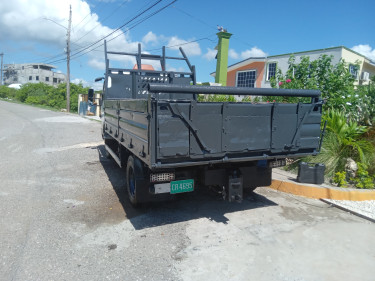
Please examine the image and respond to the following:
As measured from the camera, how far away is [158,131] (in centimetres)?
350

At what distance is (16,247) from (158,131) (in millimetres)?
2274

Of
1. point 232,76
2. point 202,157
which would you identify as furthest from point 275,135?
point 232,76

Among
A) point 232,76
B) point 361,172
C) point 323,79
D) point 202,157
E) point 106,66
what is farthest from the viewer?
point 232,76

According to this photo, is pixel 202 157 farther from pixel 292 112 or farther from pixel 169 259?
pixel 292 112

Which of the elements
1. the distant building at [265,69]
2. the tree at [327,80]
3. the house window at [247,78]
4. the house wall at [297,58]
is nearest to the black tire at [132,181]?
the tree at [327,80]

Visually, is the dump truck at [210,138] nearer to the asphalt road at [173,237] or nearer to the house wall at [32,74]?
the asphalt road at [173,237]

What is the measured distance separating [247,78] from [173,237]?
20.6 m

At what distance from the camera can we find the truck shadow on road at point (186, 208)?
14.8ft

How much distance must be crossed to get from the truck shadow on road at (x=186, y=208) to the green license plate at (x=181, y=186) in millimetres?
636

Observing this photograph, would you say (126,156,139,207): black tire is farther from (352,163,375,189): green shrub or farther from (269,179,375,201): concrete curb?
(352,163,375,189): green shrub

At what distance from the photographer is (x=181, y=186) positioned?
411 cm

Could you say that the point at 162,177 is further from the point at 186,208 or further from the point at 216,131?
the point at 186,208

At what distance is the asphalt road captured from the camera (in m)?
3.19

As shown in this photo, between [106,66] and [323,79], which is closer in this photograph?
[106,66]
